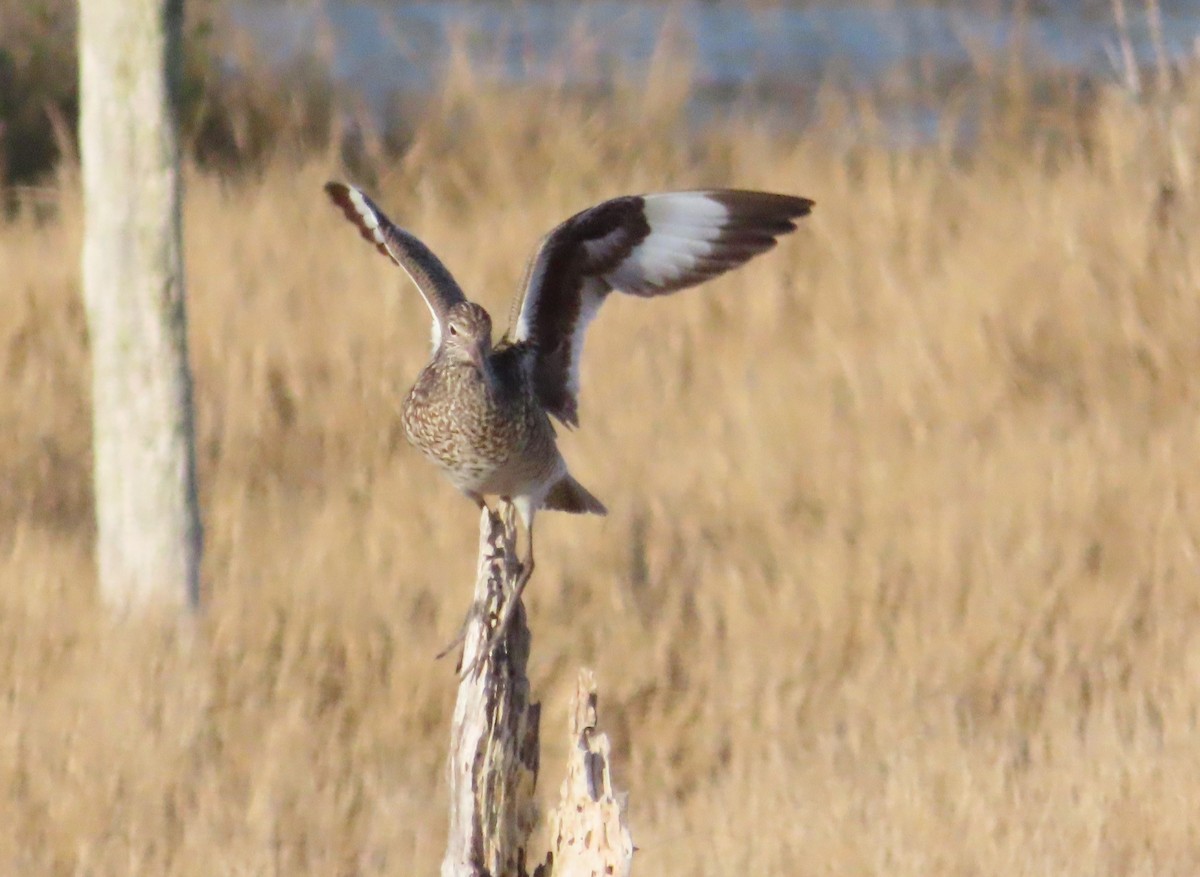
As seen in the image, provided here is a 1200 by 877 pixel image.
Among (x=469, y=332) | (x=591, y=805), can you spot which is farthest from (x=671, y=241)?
(x=591, y=805)

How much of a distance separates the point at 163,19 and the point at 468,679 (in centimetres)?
256

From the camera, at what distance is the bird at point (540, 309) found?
4133 mm

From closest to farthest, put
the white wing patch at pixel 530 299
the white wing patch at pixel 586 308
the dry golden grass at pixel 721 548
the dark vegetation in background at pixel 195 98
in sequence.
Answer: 1. the white wing patch at pixel 530 299
2. the white wing patch at pixel 586 308
3. the dry golden grass at pixel 721 548
4. the dark vegetation in background at pixel 195 98

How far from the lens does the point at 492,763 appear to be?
3.57 metres

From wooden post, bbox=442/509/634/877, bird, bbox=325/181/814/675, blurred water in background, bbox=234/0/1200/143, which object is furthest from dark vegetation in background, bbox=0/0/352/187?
wooden post, bbox=442/509/634/877

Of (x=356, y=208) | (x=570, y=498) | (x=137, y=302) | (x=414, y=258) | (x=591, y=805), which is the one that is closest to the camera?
(x=591, y=805)

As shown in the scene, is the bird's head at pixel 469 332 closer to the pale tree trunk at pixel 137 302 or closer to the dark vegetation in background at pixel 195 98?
the pale tree trunk at pixel 137 302

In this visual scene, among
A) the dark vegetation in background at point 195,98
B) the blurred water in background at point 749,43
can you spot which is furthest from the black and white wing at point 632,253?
the dark vegetation in background at point 195,98

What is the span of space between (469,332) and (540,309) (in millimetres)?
221

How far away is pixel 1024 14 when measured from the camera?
10.6 metres

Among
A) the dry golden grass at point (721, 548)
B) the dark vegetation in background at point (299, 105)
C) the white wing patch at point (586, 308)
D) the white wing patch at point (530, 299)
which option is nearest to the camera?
the white wing patch at point (530, 299)

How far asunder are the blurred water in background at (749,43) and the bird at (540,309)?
5.32m

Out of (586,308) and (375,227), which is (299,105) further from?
(586,308)

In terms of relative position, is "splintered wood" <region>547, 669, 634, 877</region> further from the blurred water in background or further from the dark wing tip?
the blurred water in background
